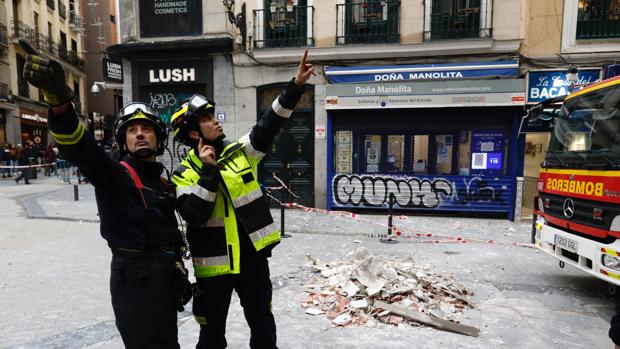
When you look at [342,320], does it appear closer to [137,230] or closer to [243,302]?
[243,302]

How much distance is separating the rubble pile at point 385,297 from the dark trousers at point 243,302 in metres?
1.53

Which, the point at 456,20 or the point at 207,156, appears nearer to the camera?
the point at 207,156

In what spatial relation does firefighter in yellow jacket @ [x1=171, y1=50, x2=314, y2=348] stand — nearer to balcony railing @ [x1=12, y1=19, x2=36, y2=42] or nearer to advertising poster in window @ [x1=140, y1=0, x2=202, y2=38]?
advertising poster in window @ [x1=140, y1=0, x2=202, y2=38]

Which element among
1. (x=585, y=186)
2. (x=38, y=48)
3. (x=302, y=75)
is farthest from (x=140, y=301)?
(x=38, y=48)

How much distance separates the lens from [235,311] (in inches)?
164

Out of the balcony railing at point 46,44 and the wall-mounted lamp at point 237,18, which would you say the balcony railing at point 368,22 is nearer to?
the wall-mounted lamp at point 237,18

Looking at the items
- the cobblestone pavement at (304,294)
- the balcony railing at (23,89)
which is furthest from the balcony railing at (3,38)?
the cobblestone pavement at (304,294)

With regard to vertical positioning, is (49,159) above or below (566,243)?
above

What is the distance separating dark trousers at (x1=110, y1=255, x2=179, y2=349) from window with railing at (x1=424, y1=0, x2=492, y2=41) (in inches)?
397

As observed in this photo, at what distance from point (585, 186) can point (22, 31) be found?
35.1m

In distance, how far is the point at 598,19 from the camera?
9477mm

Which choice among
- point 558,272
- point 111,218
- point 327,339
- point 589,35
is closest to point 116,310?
point 111,218

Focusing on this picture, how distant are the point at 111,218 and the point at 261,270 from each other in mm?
1024

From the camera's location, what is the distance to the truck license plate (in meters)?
4.53
